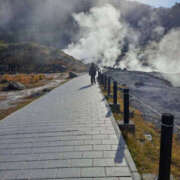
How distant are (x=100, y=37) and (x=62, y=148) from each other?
85436 mm

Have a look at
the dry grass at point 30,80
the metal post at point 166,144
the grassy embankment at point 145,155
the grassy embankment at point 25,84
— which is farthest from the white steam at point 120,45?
the metal post at point 166,144

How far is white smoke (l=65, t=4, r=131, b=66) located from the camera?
2504 inches

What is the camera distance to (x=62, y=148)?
418 centimetres

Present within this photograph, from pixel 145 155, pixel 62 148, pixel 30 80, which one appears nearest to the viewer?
pixel 145 155

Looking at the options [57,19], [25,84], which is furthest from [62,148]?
[57,19]

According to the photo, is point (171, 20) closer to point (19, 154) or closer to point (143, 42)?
point (143, 42)

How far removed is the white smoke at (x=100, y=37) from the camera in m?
63.6

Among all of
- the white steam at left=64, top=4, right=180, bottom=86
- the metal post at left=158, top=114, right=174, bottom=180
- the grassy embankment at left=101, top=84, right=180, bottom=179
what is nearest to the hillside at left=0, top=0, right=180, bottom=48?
the white steam at left=64, top=4, right=180, bottom=86

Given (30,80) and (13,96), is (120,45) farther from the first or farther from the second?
(13,96)

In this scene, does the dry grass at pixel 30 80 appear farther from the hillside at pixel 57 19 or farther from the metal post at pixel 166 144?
the hillside at pixel 57 19

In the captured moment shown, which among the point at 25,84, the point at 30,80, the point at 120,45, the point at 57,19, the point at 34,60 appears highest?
the point at 57,19

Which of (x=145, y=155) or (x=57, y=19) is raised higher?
(x=57, y=19)

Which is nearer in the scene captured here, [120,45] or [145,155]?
[145,155]

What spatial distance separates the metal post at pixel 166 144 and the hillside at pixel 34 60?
40.5m
